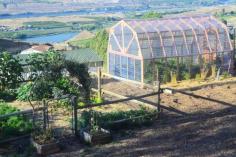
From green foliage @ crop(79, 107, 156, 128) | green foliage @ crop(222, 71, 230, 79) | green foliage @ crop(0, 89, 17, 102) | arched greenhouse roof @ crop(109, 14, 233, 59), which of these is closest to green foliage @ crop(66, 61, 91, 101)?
green foliage @ crop(79, 107, 156, 128)

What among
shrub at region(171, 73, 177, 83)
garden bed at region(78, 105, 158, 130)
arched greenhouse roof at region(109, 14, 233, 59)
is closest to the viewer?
garden bed at region(78, 105, 158, 130)

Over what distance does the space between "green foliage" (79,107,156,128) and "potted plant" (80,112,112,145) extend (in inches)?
6.3

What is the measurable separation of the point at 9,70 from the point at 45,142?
5.54m

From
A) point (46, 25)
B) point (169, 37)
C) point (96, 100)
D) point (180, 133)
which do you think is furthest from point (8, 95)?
point (46, 25)

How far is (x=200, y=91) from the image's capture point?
16688 mm

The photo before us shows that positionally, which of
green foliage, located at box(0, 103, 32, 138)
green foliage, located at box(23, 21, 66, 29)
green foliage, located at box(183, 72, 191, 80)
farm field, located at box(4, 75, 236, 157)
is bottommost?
green foliage, located at box(23, 21, 66, 29)

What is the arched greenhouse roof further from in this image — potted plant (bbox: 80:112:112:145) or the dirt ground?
potted plant (bbox: 80:112:112:145)

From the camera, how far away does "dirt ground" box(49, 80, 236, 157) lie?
957 cm

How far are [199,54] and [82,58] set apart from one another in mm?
7072

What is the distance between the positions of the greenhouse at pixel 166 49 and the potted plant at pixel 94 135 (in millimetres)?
9481

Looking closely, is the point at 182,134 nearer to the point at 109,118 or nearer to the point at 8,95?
the point at 109,118

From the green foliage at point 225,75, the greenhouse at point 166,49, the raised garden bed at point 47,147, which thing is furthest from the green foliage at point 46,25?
the raised garden bed at point 47,147

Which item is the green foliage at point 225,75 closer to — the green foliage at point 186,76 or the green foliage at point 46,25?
the green foliage at point 186,76

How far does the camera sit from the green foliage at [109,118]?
11.0m
